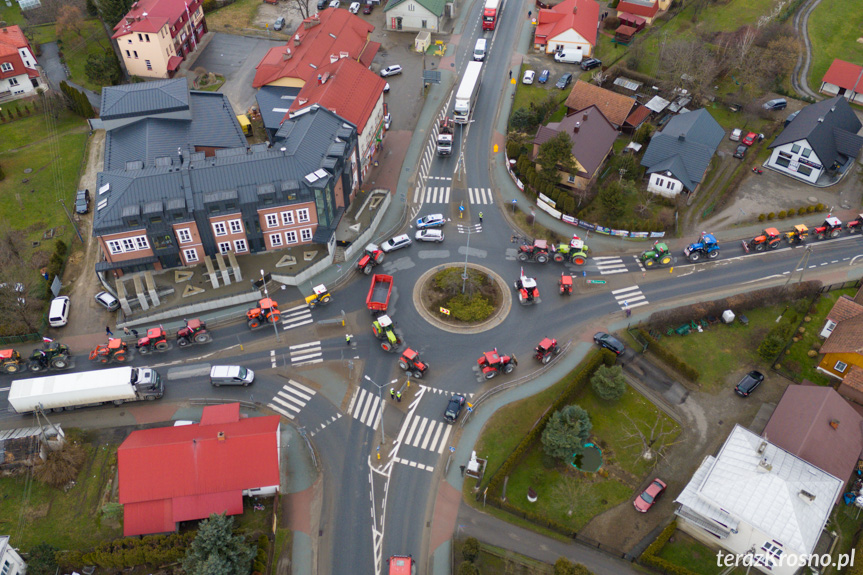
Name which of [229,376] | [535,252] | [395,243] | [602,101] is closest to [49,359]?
[229,376]

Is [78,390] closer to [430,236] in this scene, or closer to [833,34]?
[430,236]

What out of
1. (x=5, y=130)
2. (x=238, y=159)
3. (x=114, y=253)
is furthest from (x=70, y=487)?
(x=5, y=130)

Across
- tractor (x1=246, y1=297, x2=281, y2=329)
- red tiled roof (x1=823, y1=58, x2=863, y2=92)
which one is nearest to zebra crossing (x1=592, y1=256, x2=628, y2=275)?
tractor (x1=246, y1=297, x2=281, y2=329)

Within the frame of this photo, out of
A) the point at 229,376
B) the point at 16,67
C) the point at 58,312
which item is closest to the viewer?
the point at 229,376

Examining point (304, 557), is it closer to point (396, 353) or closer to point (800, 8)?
point (396, 353)

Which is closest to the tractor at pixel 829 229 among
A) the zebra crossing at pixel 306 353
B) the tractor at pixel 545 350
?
the tractor at pixel 545 350

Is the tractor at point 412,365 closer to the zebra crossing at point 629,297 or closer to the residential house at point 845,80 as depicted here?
the zebra crossing at point 629,297
